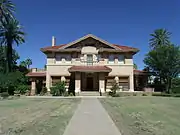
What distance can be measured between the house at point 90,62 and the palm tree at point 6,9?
10031 millimetres

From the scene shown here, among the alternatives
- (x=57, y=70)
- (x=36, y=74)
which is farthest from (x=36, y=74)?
(x=57, y=70)

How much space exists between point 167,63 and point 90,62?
14874 millimetres

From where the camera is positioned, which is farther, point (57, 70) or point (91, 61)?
point (91, 61)

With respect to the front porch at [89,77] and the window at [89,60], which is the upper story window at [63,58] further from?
the window at [89,60]

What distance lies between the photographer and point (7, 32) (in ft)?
174

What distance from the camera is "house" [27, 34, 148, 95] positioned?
4178 centimetres

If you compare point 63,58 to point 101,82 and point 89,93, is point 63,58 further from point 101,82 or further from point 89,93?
point 89,93

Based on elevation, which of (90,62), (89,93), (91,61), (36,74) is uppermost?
(91,61)

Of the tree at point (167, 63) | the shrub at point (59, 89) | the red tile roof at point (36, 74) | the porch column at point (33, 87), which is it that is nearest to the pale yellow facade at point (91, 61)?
the red tile roof at point (36, 74)

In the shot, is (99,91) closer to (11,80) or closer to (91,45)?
(91,45)

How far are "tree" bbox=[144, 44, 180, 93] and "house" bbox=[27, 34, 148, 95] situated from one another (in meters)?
7.11

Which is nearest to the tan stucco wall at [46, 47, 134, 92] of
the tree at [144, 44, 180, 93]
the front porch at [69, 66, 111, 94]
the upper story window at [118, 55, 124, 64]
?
the upper story window at [118, 55, 124, 64]

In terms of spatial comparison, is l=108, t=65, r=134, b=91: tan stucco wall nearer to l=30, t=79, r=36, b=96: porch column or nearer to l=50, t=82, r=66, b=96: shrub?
l=50, t=82, r=66, b=96: shrub

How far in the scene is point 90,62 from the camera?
42.3m
